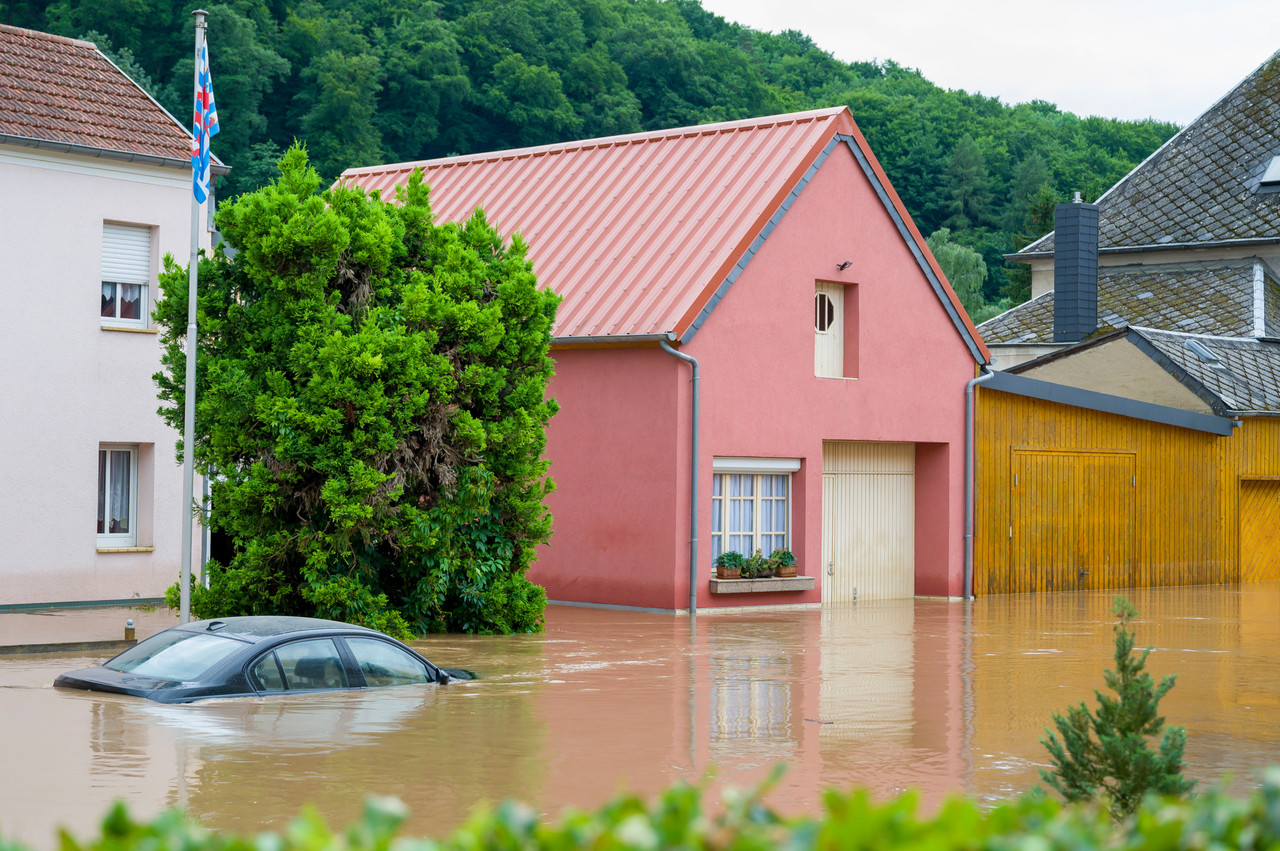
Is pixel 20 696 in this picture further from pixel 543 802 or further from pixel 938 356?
pixel 938 356

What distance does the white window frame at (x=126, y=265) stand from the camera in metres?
23.2

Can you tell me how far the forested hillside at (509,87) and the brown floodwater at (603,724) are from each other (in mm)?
41385

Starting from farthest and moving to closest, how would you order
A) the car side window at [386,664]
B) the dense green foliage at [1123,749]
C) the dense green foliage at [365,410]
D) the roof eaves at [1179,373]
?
the roof eaves at [1179,373] < the dense green foliage at [365,410] < the car side window at [386,664] < the dense green foliage at [1123,749]

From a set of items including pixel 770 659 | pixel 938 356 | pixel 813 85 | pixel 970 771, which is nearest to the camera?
pixel 970 771

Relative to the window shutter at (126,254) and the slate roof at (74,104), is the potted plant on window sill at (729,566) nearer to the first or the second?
the window shutter at (126,254)

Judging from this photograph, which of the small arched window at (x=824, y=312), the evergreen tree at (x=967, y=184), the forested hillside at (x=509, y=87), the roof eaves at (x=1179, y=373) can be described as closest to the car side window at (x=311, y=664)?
the small arched window at (x=824, y=312)

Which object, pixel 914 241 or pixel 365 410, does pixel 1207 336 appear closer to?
pixel 914 241

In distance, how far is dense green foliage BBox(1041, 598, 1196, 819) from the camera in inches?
342

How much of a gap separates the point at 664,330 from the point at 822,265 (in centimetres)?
365

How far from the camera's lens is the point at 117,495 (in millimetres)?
23594

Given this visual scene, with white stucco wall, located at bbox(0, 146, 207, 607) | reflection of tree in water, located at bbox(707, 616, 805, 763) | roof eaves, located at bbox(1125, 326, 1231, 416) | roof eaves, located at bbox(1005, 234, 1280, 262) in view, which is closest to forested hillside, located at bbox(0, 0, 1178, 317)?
roof eaves, located at bbox(1005, 234, 1280, 262)

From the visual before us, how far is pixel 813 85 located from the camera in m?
81.8

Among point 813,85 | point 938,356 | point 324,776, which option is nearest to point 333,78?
point 813,85

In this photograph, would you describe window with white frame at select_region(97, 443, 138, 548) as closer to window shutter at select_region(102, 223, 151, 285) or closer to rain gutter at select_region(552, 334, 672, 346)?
window shutter at select_region(102, 223, 151, 285)
